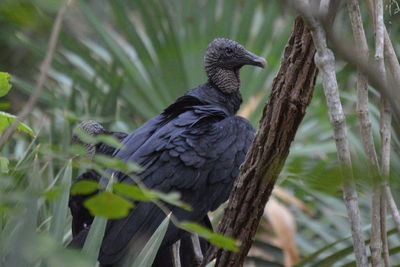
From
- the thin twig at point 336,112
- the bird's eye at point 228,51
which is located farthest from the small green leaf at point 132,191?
the bird's eye at point 228,51

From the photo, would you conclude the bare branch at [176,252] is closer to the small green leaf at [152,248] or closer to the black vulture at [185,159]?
the black vulture at [185,159]

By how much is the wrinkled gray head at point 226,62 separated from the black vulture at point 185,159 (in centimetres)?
32

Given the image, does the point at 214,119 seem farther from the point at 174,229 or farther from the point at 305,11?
the point at 305,11

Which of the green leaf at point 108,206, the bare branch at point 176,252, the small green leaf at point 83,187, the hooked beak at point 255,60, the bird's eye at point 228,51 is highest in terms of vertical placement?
the bird's eye at point 228,51

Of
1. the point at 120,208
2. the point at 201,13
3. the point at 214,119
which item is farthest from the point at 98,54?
the point at 120,208

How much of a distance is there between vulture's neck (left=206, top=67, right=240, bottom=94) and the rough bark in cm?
141

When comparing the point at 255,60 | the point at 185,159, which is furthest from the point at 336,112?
the point at 255,60

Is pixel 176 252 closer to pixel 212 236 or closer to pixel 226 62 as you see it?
pixel 226 62

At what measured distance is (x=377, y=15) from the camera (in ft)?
6.51

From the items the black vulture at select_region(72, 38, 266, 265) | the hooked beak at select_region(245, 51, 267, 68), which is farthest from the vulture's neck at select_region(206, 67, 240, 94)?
the black vulture at select_region(72, 38, 266, 265)

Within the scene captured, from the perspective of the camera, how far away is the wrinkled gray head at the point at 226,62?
3.67m

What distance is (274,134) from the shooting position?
217cm

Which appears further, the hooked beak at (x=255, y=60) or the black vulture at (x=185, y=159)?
the hooked beak at (x=255, y=60)

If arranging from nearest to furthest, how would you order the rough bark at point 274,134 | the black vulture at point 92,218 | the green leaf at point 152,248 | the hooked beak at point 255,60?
the rough bark at point 274,134 < the green leaf at point 152,248 < the black vulture at point 92,218 < the hooked beak at point 255,60
